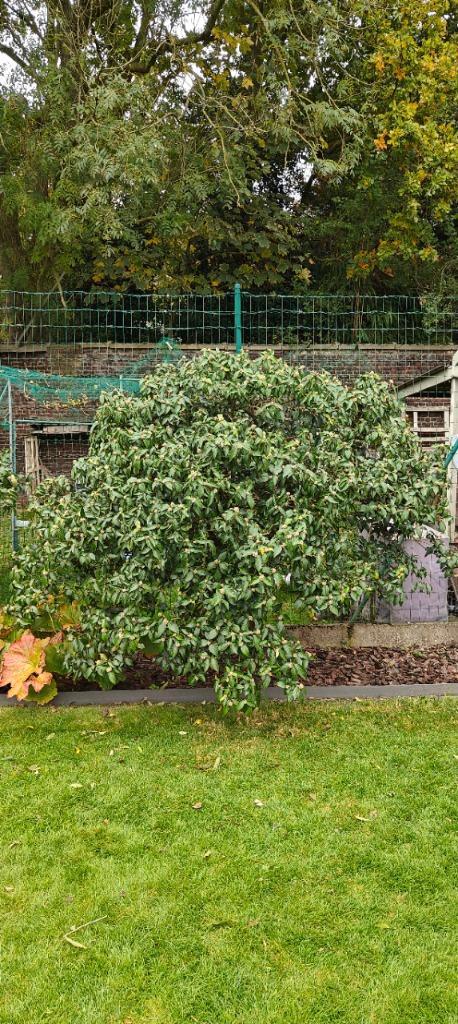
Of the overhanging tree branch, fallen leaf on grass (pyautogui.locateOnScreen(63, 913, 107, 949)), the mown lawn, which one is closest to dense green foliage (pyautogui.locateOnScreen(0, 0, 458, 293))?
the overhanging tree branch

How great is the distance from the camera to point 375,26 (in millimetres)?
11250

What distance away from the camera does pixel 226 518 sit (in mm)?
3572

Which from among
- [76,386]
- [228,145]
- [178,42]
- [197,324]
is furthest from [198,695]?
[178,42]

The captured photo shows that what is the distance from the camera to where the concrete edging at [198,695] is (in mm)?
4137

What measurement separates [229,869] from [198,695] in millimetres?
1573

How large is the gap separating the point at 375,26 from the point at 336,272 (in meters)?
3.86

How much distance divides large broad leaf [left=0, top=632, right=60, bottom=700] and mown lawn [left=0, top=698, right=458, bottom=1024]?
0.18 meters

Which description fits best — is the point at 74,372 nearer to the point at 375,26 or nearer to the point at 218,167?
the point at 218,167

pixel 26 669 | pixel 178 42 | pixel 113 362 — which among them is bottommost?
pixel 26 669

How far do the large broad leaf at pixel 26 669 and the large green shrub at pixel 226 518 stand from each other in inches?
5.8

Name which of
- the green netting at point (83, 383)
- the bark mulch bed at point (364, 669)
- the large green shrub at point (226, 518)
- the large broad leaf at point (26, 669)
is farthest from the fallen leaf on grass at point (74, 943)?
the green netting at point (83, 383)

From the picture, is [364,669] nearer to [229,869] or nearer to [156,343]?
[229,869]

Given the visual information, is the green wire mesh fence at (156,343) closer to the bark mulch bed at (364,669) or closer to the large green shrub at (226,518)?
the bark mulch bed at (364,669)

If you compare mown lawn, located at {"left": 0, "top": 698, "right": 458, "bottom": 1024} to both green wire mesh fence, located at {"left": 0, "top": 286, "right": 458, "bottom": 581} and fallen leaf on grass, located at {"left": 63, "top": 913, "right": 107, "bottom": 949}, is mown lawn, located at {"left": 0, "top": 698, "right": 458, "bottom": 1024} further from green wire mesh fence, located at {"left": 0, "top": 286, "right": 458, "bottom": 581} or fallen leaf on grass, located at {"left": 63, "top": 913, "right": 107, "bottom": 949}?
green wire mesh fence, located at {"left": 0, "top": 286, "right": 458, "bottom": 581}
